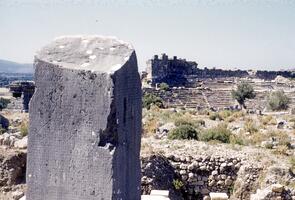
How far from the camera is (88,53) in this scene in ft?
13.3

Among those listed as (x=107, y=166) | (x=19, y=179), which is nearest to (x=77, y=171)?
(x=107, y=166)

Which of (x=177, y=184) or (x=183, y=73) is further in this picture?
(x=183, y=73)

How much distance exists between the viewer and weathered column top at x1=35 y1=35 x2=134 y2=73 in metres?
3.92

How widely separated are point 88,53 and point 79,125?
0.70 m

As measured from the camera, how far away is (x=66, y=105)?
3.84 m

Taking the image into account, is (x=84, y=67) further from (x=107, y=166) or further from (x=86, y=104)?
(x=107, y=166)

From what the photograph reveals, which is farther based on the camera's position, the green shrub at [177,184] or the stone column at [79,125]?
the green shrub at [177,184]

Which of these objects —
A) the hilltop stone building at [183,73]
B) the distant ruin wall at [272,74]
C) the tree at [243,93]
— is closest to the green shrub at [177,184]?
the tree at [243,93]

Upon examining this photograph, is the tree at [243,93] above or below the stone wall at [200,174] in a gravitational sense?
above

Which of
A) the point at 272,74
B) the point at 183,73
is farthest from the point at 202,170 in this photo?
the point at 272,74

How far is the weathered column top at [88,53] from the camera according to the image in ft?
12.9

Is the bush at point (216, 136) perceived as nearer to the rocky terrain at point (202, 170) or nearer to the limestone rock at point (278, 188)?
the rocky terrain at point (202, 170)

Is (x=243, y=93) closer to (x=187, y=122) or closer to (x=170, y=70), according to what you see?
(x=170, y=70)

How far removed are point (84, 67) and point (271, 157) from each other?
9.60 m
